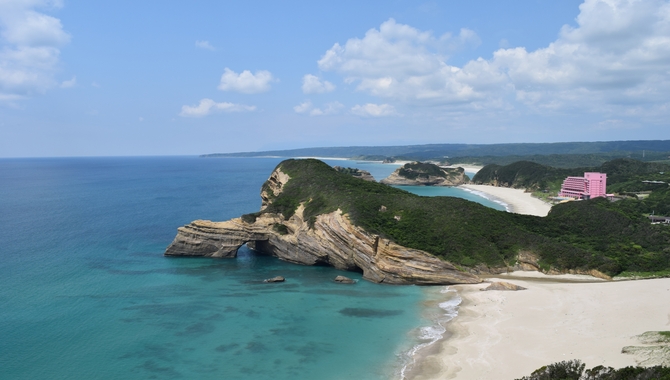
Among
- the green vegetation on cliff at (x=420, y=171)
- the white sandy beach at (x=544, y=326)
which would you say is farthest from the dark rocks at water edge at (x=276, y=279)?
the green vegetation on cliff at (x=420, y=171)

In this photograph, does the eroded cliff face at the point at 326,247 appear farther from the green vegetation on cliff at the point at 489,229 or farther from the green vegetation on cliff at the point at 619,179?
the green vegetation on cliff at the point at 619,179

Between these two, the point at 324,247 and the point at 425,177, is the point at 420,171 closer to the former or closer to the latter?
the point at 425,177

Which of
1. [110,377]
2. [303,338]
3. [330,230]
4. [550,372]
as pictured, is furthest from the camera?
[330,230]

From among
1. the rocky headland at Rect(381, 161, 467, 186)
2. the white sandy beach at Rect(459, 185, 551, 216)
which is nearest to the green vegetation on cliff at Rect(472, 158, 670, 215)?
the white sandy beach at Rect(459, 185, 551, 216)

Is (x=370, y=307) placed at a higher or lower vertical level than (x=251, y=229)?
lower

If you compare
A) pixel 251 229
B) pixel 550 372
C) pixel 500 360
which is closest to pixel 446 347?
pixel 500 360

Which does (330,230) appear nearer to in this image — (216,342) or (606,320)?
(216,342)

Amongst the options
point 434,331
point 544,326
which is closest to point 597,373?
point 544,326
